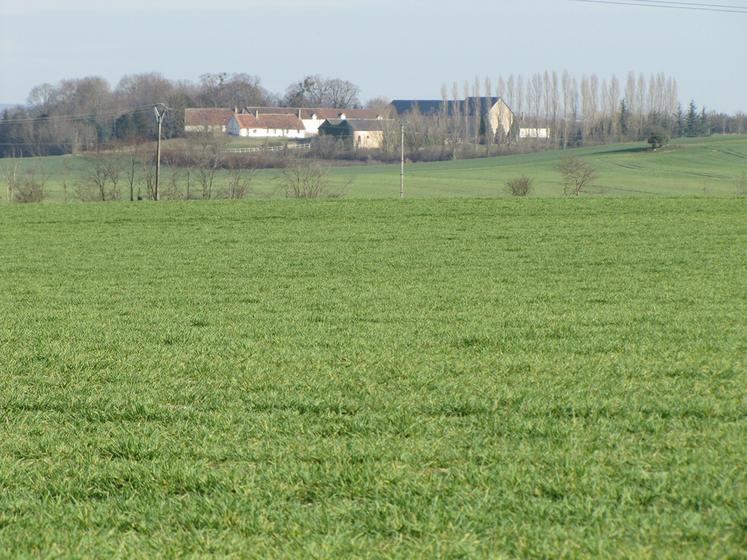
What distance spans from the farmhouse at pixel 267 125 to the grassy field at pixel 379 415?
108512 mm

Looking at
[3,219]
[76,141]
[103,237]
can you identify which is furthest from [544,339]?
[76,141]

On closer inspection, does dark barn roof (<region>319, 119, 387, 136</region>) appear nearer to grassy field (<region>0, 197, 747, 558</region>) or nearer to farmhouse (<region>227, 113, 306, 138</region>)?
farmhouse (<region>227, 113, 306, 138</region>)

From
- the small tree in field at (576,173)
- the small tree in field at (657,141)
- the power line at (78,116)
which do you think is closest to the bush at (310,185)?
the small tree in field at (576,173)

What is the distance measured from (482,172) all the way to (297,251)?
203ft

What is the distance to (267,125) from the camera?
129m

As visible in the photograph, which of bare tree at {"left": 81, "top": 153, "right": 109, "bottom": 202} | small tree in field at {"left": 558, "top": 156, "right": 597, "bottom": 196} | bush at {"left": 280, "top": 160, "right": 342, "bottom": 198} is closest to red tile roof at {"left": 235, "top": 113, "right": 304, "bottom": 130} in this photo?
bare tree at {"left": 81, "top": 153, "right": 109, "bottom": 202}

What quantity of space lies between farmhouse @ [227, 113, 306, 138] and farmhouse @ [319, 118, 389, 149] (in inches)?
534

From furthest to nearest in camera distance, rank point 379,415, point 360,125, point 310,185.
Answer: point 360,125 → point 310,185 → point 379,415

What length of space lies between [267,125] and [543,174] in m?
59.5

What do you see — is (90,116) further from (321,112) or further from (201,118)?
(321,112)

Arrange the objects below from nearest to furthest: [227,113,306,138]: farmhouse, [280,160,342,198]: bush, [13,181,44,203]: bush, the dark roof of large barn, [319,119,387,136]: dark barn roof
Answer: [13,181,44,203]: bush, [280,160,342,198]: bush, [319,119,387,136]: dark barn roof, the dark roof of large barn, [227,113,306,138]: farmhouse

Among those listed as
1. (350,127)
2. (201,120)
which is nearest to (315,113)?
(350,127)

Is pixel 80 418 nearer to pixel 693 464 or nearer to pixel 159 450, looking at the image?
pixel 159 450

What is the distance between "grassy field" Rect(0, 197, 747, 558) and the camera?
4562 mm
